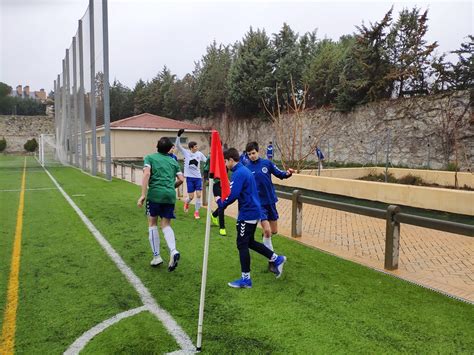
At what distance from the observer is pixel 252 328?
3.84m

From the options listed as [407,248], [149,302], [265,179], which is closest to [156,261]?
[149,302]

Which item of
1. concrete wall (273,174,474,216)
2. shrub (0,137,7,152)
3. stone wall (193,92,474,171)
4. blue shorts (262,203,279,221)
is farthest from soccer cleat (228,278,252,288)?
shrub (0,137,7,152)

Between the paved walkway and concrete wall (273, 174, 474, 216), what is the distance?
6.71 feet

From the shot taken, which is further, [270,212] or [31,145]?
[31,145]

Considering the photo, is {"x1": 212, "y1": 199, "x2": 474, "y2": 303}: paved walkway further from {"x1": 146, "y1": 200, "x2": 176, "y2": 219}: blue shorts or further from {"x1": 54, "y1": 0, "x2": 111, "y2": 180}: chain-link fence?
{"x1": 54, "y1": 0, "x2": 111, "y2": 180}: chain-link fence

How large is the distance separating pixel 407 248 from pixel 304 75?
91.7 feet

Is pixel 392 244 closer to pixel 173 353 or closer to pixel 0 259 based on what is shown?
pixel 173 353

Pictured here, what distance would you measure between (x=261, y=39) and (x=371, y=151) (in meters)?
18.2

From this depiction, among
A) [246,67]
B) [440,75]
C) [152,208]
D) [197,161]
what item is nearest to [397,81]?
[440,75]

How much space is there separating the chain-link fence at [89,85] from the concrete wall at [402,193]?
408 inches

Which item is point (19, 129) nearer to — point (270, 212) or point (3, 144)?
point (3, 144)

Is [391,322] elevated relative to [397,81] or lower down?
lower down

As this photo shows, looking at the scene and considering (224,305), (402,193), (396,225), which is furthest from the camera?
(402,193)

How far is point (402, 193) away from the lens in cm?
1151
